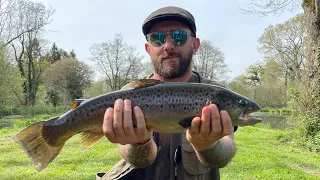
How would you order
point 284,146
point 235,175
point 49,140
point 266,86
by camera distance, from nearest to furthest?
point 49,140, point 235,175, point 284,146, point 266,86

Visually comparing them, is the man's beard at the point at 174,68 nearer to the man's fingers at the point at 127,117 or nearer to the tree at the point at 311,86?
the man's fingers at the point at 127,117

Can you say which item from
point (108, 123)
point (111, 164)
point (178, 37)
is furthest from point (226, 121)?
point (111, 164)

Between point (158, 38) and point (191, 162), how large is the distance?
4.99ft

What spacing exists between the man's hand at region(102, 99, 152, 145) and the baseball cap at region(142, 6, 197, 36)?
136cm

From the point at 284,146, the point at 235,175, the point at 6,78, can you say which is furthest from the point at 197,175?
the point at 6,78

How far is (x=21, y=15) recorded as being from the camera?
144 ft

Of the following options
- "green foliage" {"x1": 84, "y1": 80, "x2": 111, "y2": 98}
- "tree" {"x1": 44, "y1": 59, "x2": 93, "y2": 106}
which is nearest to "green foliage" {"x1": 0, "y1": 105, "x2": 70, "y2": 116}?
"tree" {"x1": 44, "y1": 59, "x2": 93, "y2": 106}

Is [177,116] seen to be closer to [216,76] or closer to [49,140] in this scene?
[49,140]

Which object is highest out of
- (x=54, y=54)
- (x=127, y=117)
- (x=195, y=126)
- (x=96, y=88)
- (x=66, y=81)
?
(x=54, y=54)

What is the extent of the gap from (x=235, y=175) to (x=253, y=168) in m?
1.18

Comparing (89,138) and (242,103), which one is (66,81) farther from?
(242,103)

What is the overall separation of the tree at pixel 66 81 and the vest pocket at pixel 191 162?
5267 centimetres

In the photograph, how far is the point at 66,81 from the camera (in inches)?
2175

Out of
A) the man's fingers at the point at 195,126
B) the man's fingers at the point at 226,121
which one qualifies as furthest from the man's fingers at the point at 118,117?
the man's fingers at the point at 226,121
